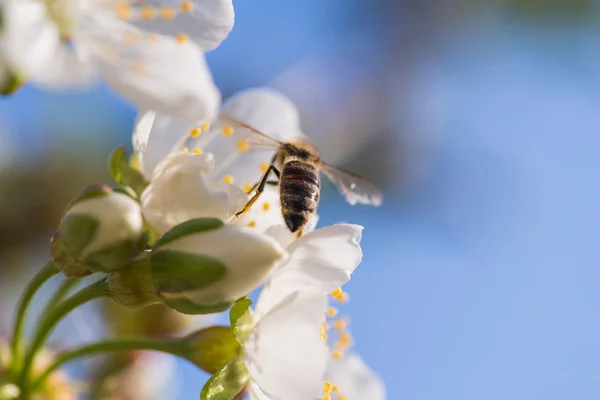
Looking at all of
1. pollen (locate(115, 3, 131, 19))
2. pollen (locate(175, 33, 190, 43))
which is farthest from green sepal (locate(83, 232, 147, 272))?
pollen (locate(115, 3, 131, 19))

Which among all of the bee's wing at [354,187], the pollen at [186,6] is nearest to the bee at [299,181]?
the bee's wing at [354,187]

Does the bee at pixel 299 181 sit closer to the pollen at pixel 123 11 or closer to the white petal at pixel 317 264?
the white petal at pixel 317 264

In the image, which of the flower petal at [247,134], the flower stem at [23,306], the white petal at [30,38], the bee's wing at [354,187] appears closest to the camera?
the white petal at [30,38]

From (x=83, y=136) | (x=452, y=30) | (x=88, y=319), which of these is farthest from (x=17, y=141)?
(x=452, y=30)

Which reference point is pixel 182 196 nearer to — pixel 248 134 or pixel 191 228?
pixel 191 228

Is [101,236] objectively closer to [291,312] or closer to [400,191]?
[291,312]
